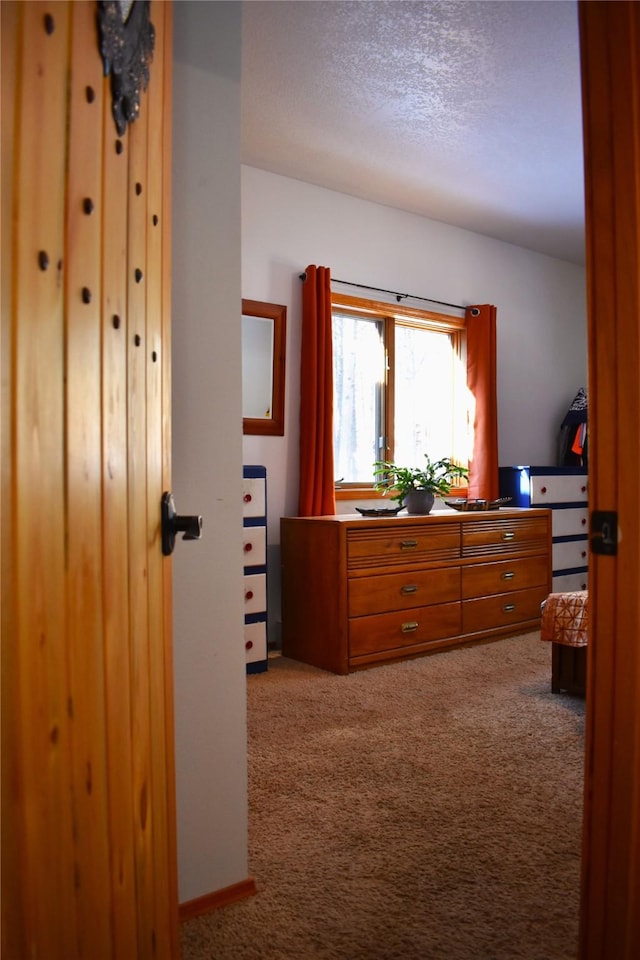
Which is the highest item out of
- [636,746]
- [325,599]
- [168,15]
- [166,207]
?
[168,15]

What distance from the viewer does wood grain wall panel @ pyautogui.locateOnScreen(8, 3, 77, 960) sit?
2.02 feet

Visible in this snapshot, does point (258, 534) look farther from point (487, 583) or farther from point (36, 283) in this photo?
point (36, 283)

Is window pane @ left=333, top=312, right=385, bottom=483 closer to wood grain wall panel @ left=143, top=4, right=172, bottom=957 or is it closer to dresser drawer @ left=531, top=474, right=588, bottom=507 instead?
dresser drawer @ left=531, top=474, right=588, bottom=507

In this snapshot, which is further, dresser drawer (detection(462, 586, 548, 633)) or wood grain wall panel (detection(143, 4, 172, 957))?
dresser drawer (detection(462, 586, 548, 633))

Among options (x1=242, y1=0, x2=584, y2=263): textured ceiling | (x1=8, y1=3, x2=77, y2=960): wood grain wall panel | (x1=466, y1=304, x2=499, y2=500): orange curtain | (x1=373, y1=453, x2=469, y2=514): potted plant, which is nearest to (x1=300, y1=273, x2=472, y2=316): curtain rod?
(x1=466, y1=304, x2=499, y2=500): orange curtain

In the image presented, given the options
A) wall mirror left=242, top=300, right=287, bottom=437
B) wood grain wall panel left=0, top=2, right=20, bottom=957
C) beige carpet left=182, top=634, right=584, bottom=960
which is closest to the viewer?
wood grain wall panel left=0, top=2, right=20, bottom=957

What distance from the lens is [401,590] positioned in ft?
12.3

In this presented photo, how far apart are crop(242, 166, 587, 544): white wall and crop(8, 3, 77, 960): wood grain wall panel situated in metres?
3.25

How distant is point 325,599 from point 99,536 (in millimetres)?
2896

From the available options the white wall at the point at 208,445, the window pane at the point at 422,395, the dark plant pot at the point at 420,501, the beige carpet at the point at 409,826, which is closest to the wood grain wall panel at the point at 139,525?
the white wall at the point at 208,445

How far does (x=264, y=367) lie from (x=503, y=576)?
1.93 m

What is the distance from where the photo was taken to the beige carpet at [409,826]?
4.82 ft

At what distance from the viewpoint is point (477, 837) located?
186cm

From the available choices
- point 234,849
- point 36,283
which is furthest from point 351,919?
point 36,283
